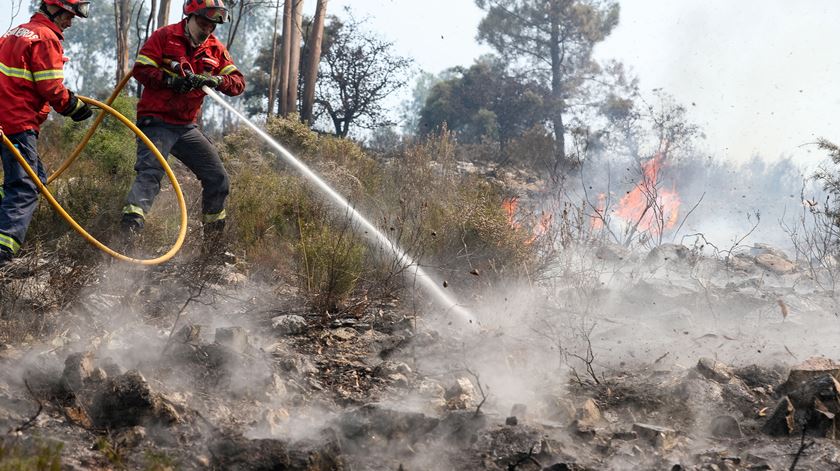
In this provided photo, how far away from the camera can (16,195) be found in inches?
159

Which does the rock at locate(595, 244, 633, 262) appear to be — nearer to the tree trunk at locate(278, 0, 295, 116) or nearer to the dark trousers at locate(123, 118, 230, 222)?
the dark trousers at locate(123, 118, 230, 222)

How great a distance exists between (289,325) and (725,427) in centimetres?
259

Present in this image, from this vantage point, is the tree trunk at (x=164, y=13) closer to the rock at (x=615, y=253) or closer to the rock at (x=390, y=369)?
the rock at (x=615, y=253)

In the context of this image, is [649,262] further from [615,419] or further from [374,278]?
[615,419]

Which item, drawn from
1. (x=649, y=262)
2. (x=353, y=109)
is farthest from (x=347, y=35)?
(x=649, y=262)

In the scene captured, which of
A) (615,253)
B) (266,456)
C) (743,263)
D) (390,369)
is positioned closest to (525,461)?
(266,456)

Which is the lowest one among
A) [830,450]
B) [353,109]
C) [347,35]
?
[830,450]

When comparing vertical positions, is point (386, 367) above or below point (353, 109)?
below

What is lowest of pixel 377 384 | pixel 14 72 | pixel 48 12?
pixel 377 384

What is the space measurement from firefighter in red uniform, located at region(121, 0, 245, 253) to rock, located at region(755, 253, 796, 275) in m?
7.19

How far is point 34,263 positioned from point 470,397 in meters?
2.53

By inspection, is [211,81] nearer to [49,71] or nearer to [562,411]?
[49,71]

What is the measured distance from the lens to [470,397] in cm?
375

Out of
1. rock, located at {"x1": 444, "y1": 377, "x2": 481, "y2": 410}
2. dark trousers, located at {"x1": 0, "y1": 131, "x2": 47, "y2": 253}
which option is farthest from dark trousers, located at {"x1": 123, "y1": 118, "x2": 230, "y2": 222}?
rock, located at {"x1": 444, "y1": 377, "x2": 481, "y2": 410}
